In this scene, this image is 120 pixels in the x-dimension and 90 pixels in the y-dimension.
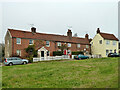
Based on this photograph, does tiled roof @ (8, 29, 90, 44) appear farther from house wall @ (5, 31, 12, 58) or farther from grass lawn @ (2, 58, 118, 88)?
grass lawn @ (2, 58, 118, 88)

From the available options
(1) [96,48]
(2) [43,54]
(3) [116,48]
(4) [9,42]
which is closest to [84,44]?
(1) [96,48]

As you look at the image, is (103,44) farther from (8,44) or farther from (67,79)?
(67,79)

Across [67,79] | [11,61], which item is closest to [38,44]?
[11,61]

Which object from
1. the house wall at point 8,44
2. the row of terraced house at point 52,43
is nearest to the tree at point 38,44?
the row of terraced house at point 52,43

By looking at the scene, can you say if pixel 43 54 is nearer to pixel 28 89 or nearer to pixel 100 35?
pixel 100 35

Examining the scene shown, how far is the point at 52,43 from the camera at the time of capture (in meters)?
37.7

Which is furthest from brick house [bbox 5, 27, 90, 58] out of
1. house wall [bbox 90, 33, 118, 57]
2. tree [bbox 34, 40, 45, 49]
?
house wall [bbox 90, 33, 118, 57]

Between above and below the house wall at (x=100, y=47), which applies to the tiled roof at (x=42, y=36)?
above

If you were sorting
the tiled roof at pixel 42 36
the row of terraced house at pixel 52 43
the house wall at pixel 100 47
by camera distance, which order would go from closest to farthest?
the row of terraced house at pixel 52 43 < the tiled roof at pixel 42 36 < the house wall at pixel 100 47

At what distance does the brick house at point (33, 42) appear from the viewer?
104ft

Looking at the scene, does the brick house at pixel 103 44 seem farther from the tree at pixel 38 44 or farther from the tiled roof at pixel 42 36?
the tree at pixel 38 44

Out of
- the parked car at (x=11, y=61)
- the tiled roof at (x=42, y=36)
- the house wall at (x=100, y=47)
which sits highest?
the tiled roof at (x=42, y=36)

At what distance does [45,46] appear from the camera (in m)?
36.4

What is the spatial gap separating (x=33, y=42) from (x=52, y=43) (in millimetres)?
5576
